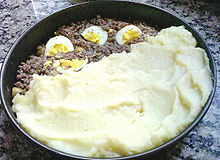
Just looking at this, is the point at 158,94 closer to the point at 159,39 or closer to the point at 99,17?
the point at 159,39

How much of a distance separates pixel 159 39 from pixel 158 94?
0.66m

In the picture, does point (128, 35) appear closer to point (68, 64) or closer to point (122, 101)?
point (68, 64)

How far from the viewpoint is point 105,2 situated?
2.80 meters

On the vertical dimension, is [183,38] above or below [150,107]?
above

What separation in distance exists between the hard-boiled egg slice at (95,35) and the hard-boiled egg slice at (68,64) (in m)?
0.35

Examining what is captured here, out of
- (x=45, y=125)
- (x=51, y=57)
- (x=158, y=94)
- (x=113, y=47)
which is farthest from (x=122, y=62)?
(x=45, y=125)

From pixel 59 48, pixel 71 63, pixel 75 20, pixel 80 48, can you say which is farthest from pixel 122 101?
pixel 75 20

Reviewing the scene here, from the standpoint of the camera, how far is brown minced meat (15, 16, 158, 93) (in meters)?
2.36

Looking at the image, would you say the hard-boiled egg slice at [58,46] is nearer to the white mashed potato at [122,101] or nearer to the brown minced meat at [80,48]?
the brown minced meat at [80,48]

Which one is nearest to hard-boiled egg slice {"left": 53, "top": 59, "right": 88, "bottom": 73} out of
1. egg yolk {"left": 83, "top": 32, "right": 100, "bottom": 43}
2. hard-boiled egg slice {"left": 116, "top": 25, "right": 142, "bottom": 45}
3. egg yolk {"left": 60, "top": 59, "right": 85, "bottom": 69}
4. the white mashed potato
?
egg yolk {"left": 60, "top": 59, "right": 85, "bottom": 69}

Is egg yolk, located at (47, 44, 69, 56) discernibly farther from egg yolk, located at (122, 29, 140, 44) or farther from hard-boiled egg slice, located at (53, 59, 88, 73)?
egg yolk, located at (122, 29, 140, 44)

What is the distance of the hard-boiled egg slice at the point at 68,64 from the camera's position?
92.7 inches

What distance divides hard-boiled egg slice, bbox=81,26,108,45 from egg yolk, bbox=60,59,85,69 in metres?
0.37

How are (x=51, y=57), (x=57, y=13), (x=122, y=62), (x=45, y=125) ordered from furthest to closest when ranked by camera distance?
(x=57, y=13) → (x=51, y=57) → (x=122, y=62) → (x=45, y=125)
